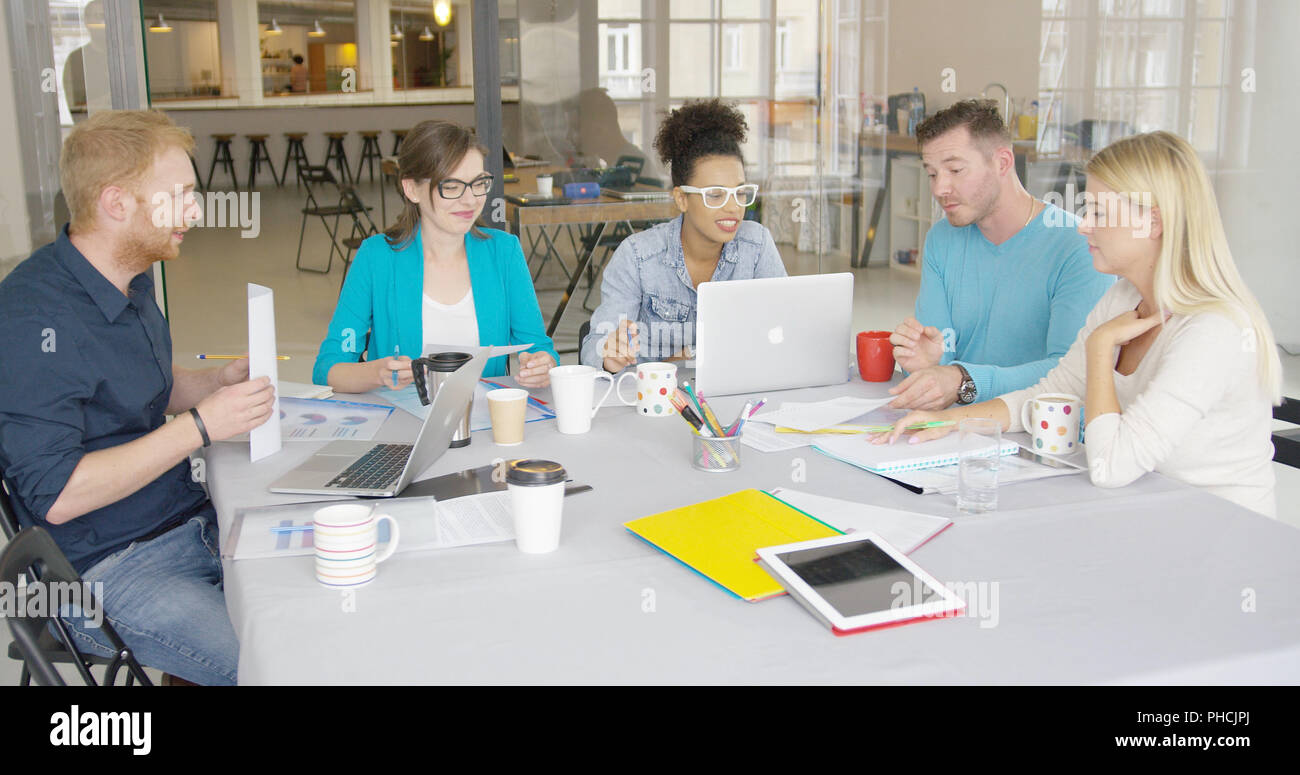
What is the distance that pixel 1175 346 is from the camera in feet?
6.01

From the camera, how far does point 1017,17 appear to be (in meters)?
6.04

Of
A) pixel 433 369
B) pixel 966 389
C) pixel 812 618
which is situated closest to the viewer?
pixel 812 618

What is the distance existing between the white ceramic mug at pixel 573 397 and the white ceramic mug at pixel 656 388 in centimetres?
12

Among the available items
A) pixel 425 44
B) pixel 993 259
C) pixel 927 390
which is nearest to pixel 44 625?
pixel 927 390

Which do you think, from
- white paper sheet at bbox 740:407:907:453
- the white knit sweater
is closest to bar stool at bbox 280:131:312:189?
white paper sheet at bbox 740:407:907:453

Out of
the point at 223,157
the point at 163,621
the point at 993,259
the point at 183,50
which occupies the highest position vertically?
the point at 183,50

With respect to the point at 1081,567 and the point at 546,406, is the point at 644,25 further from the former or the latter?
the point at 1081,567

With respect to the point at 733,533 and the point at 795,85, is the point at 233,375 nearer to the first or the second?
the point at 733,533

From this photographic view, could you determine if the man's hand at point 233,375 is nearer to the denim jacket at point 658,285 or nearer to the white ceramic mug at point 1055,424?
the denim jacket at point 658,285

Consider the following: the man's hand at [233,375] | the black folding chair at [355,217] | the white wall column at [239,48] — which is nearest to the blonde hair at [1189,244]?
the man's hand at [233,375]

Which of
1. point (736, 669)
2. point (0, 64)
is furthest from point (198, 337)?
point (736, 669)

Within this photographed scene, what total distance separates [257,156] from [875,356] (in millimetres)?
4903
